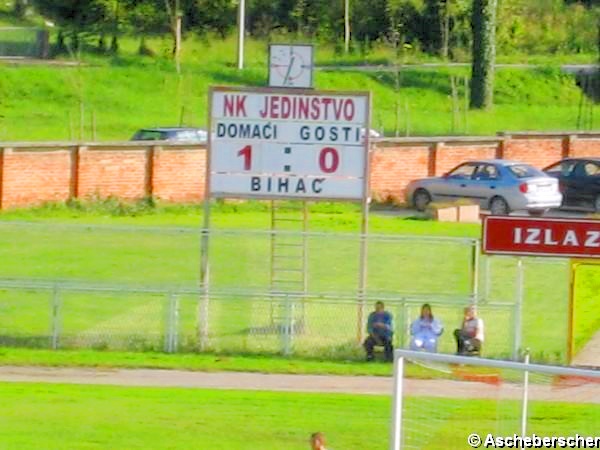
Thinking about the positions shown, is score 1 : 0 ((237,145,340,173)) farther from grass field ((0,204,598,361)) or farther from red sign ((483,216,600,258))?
red sign ((483,216,600,258))

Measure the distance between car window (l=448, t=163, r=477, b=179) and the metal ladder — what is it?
45.5 ft

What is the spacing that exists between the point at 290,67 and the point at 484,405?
13839 millimetres

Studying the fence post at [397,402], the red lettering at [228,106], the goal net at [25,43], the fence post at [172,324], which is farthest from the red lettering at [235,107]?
the goal net at [25,43]

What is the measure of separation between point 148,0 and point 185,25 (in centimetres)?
241

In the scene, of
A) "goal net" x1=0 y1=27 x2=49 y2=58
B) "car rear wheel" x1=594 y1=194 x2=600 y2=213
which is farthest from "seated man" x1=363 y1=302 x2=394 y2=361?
"goal net" x1=0 y1=27 x2=49 y2=58

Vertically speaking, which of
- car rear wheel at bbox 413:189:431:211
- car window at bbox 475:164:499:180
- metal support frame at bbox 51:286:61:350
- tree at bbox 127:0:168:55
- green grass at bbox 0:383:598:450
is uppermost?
tree at bbox 127:0:168:55

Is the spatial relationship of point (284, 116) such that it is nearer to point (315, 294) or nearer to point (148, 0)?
point (315, 294)

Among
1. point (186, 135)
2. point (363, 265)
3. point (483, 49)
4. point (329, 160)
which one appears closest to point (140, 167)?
point (186, 135)

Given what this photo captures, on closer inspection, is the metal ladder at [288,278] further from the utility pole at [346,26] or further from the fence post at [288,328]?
the utility pole at [346,26]

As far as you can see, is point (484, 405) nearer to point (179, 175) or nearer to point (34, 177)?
point (34, 177)

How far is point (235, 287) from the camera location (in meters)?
27.3

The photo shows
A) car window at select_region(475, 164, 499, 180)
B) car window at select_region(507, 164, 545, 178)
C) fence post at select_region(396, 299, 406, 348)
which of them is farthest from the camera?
car window at select_region(475, 164, 499, 180)

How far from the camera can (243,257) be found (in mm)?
30938

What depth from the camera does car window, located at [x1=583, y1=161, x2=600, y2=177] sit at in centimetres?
4366
